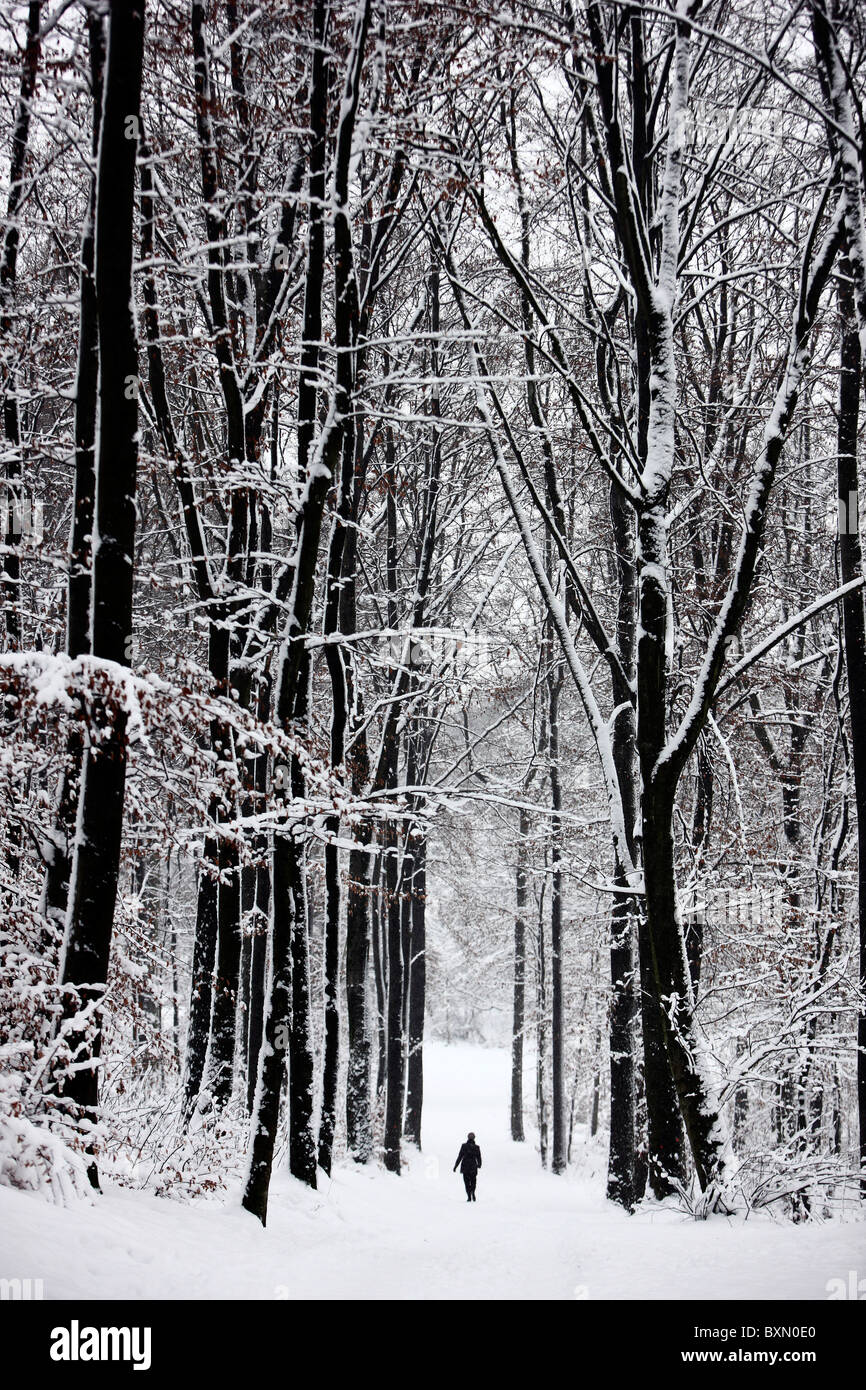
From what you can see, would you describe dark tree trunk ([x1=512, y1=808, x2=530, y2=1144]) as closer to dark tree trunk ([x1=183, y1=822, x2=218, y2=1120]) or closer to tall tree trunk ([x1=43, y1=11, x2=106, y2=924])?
dark tree trunk ([x1=183, y1=822, x2=218, y2=1120])

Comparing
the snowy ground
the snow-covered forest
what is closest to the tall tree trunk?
the snow-covered forest

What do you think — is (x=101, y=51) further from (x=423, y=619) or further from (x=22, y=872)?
(x=423, y=619)

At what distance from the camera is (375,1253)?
22.7 ft

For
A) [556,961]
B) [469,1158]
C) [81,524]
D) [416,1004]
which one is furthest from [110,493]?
[416,1004]

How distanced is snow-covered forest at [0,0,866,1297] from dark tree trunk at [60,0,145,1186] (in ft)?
0.08

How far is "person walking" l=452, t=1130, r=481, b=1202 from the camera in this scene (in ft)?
46.2

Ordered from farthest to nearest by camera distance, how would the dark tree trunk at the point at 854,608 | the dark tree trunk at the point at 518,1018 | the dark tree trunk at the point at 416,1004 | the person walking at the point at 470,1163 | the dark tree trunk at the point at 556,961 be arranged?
the dark tree trunk at the point at 518,1018
the dark tree trunk at the point at 416,1004
the dark tree trunk at the point at 556,961
the person walking at the point at 470,1163
the dark tree trunk at the point at 854,608

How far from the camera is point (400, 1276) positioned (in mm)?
5922

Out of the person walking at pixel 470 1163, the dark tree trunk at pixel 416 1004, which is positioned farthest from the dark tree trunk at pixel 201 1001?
the dark tree trunk at pixel 416 1004

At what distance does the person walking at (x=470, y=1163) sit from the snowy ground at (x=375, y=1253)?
4.80 metres

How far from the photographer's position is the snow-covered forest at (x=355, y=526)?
5.42 meters

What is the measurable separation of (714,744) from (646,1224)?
5653 mm

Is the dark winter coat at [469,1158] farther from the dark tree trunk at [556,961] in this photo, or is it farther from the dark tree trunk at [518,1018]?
the dark tree trunk at [518,1018]

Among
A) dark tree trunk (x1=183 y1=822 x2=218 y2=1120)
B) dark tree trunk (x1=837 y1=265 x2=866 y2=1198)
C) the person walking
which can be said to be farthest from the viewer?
the person walking
